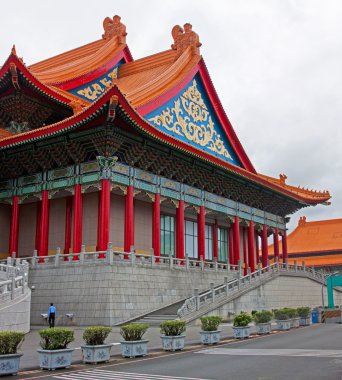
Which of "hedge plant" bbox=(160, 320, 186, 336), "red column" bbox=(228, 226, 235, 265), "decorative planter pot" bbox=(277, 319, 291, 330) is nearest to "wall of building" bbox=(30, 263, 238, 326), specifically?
"decorative planter pot" bbox=(277, 319, 291, 330)

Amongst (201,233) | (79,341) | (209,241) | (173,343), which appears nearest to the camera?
(173,343)

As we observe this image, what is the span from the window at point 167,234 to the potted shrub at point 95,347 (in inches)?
716

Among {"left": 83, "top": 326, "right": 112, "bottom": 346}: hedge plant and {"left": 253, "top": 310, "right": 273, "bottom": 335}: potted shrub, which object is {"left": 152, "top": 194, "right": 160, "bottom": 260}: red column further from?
{"left": 83, "top": 326, "right": 112, "bottom": 346}: hedge plant

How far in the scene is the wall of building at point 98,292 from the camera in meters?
21.2

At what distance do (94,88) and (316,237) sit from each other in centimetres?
3144

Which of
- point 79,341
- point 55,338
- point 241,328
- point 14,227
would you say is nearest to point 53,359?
point 55,338

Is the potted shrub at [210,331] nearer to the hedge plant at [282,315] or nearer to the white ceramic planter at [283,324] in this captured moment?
Answer: the white ceramic planter at [283,324]

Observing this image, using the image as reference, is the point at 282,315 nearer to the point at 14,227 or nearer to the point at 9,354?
the point at 9,354

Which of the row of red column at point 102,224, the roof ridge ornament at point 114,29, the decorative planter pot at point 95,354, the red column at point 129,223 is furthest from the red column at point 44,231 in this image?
the roof ridge ornament at point 114,29

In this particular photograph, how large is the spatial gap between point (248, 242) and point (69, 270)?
1862 centimetres

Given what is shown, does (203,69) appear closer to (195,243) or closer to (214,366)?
(195,243)

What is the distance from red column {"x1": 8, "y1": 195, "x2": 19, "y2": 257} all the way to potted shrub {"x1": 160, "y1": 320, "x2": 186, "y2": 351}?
14900 mm

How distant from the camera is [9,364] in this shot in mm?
10953

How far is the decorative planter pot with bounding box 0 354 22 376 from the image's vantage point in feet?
35.7
